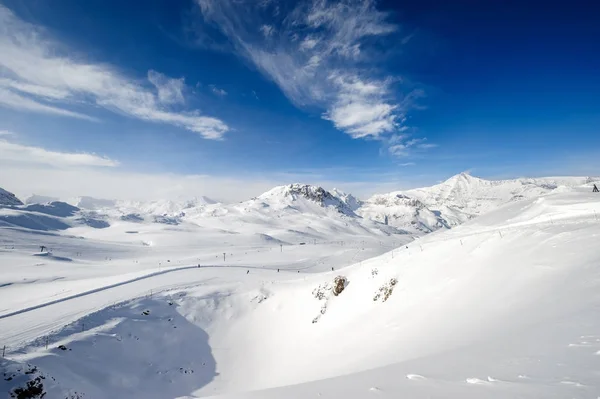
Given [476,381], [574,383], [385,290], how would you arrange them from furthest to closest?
1. [385,290]
2. [476,381]
3. [574,383]

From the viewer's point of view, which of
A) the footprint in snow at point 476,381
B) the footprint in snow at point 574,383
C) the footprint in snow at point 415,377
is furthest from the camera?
the footprint in snow at point 415,377

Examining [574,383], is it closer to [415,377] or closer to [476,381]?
[476,381]

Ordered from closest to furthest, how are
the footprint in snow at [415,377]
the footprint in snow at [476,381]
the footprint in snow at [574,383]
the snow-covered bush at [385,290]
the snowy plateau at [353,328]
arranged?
the footprint in snow at [574,383], the footprint in snow at [476,381], the footprint in snow at [415,377], the snowy plateau at [353,328], the snow-covered bush at [385,290]

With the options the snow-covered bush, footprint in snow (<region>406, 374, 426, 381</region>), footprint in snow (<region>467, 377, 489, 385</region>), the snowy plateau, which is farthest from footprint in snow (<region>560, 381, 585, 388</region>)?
the snow-covered bush

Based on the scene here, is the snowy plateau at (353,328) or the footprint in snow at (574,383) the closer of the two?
the footprint in snow at (574,383)

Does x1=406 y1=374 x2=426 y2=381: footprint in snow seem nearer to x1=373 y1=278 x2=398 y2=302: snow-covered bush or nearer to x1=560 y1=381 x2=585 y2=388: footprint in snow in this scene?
x1=560 y1=381 x2=585 y2=388: footprint in snow

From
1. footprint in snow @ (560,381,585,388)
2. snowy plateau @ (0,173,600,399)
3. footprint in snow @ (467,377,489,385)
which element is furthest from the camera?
snowy plateau @ (0,173,600,399)

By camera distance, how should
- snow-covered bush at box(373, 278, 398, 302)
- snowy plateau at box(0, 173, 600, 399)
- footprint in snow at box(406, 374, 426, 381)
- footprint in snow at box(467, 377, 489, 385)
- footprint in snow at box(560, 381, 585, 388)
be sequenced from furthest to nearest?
snow-covered bush at box(373, 278, 398, 302)
snowy plateau at box(0, 173, 600, 399)
footprint in snow at box(406, 374, 426, 381)
footprint in snow at box(467, 377, 489, 385)
footprint in snow at box(560, 381, 585, 388)

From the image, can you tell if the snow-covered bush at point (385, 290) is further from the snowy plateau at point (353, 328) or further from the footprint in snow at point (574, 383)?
the footprint in snow at point (574, 383)

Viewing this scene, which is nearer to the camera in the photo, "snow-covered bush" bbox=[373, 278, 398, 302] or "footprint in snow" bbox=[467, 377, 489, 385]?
"footprint in snow" bbox=[467, 377, 489, 385]

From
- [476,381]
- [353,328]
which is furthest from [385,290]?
[476,381]

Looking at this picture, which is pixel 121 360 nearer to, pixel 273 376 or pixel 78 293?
pixel 273 376

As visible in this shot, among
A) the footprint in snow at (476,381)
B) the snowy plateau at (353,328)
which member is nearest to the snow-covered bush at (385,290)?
the snowy plateau at (353,328)

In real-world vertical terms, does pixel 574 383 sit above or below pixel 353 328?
above
